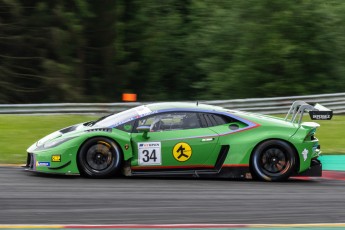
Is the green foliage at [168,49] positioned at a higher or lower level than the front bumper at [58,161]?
higher

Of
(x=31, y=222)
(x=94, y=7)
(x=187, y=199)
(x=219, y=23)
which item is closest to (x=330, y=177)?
(x=187, y=199)

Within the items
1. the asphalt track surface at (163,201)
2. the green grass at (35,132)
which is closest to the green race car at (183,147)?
the asphalt track surface at (163,201)

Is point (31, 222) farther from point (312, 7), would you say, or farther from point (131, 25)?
point (131, 25)

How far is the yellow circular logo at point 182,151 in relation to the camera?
9.50 m

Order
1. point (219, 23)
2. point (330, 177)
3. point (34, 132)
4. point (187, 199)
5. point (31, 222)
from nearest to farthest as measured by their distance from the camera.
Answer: point (31, 222)
point (187, 199)
point (330, 177)
point (34, 132)
point (219, 23)

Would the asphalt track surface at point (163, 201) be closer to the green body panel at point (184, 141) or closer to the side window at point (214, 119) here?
the green body panel at point (184, 141)

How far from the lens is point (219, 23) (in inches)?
1222

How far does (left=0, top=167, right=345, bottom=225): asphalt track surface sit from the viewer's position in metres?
7.30

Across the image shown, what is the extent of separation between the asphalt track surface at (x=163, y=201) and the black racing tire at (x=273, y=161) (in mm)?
173

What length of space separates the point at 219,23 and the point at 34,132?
58.0ft

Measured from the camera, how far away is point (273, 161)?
9719 millimetres

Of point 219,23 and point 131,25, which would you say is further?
point 131,25

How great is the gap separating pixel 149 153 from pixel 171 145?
0.34 m

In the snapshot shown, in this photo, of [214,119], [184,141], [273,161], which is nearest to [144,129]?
[184,141]
